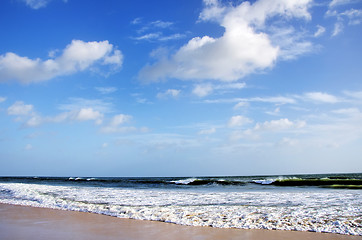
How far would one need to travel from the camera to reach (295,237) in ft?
22.1

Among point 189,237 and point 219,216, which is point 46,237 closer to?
point 189,237

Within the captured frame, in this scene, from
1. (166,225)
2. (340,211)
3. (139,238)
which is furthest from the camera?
(340,211)

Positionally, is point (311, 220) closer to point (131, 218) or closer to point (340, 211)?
point (340, 211)

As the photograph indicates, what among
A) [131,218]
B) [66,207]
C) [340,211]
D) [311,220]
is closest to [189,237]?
[131,218]

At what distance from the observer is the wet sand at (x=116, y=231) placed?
674cm

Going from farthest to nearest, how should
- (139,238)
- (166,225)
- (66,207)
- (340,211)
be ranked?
(66,207), (340,211), (166,225), (139,238)

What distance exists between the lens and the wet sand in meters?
6.74

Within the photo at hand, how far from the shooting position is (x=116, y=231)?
743 centimetres

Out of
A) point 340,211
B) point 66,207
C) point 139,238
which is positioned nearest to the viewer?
point 139,238

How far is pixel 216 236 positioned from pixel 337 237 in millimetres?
3025

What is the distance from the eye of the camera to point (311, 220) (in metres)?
8.41

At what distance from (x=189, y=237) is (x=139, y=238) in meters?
1.24

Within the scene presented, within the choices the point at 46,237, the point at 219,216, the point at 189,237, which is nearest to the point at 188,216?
the point at 219,216

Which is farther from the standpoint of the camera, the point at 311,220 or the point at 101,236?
the point at 311,220
